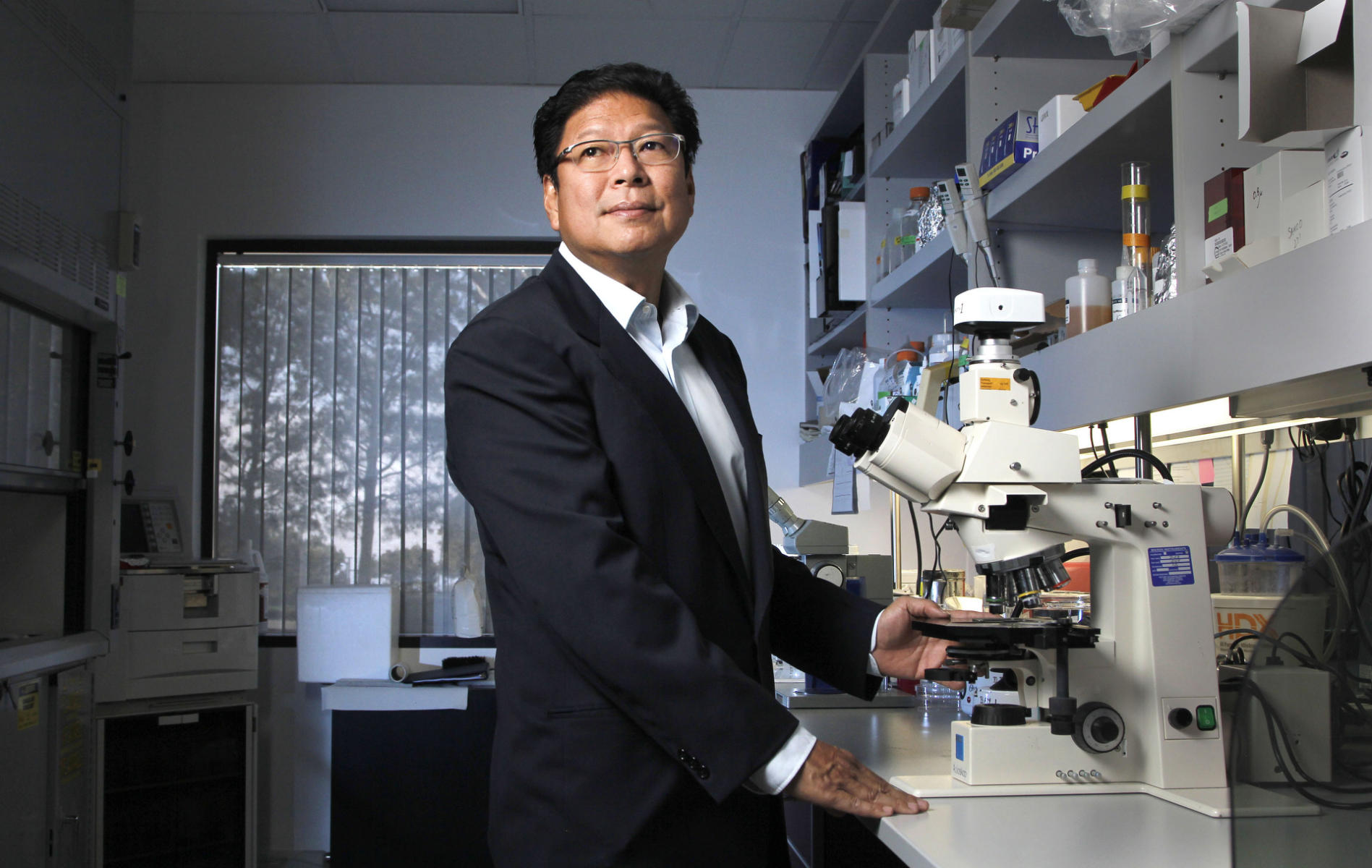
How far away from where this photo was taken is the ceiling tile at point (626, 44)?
3285 millimetres

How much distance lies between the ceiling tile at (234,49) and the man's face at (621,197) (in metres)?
2.31

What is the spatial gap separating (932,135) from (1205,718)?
1.63m

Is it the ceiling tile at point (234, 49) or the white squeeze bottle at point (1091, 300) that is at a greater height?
the ceiling tile at point (234, 49)

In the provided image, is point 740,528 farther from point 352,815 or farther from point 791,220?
point 791,220

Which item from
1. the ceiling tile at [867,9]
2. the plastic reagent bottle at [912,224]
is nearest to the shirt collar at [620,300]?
the plastic reagent bottle at [912,224]

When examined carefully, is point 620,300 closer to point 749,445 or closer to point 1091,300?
point 749,445

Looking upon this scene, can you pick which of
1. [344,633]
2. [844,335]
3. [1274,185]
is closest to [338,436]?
[344,633]

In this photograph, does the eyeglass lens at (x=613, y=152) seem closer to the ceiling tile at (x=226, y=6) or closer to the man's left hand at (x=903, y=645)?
the man's left hand at (x=903, y=645)

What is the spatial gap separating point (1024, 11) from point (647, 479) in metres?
1.21

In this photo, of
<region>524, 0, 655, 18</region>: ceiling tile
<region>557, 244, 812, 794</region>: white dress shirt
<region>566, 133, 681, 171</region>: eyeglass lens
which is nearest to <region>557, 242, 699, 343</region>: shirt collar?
<region>557, 244, 812, 794</region>: white dress shirt

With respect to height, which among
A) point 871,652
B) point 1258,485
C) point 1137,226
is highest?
point 1137,226

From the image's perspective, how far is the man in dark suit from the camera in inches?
42.3

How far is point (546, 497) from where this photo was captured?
110 centimetres

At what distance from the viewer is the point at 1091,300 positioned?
158cm
